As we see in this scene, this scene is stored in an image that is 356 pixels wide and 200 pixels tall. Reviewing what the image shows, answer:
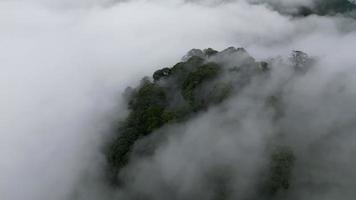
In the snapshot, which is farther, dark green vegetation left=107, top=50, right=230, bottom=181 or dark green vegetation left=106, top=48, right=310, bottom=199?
A: dark green vegetation left=107, top=50, right=230, bottom=181

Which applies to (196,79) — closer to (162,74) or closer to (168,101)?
(168,101)

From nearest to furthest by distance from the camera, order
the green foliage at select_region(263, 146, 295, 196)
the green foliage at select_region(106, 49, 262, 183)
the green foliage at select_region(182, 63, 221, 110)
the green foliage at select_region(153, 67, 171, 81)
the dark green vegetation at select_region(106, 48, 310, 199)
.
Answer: the green foliage at select_region(263, 146, 295, 196)
the dark green vegetation at select_region(106, 48, 310, 199)
the green foliage at select_region(106, 49, 262, 183)
the green foliage at select_region(182, 63, 221, 110)
the green foliage at select_region(153, 67, 171, 81)

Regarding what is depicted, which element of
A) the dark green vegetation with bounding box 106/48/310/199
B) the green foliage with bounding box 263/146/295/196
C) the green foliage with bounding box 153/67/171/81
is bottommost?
the green foliage with bounding box 263/146/295/196

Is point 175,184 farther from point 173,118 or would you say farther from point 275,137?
point 275,137

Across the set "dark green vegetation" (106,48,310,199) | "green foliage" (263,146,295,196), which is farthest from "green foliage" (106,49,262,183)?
"green foliage" (263,146,295,196)

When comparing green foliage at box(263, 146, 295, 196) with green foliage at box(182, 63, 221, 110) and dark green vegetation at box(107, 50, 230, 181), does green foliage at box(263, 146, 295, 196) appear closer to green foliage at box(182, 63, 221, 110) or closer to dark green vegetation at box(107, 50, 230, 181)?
dark green vegetation at box(107, 50, 230, 181)

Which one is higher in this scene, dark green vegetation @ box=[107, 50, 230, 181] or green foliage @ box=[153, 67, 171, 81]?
green foliage @ box=[153, 67, 171, 81]

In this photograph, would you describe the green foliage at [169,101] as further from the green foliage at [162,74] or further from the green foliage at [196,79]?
the green foliage at [162,74]

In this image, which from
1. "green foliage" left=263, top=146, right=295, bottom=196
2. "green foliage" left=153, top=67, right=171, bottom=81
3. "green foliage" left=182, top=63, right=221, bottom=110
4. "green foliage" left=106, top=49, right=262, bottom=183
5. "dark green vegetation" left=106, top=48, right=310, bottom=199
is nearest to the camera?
"green foliage" left=263, top=146, right=295, bottom=196

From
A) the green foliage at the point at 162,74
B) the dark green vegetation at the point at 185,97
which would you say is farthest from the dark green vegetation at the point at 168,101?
the green foliage at the point at 162,74
